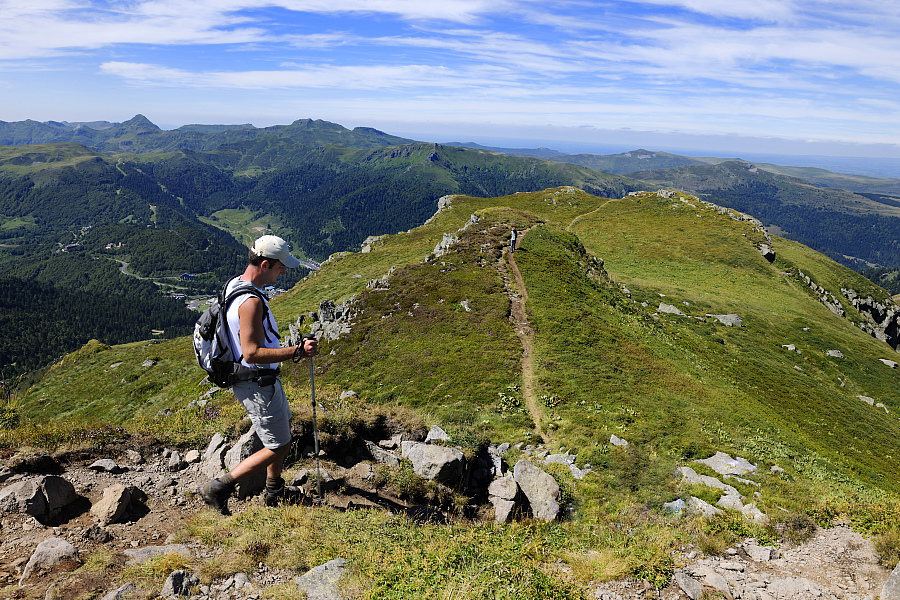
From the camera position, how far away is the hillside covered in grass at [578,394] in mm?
8375

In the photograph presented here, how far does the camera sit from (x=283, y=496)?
29.3ft

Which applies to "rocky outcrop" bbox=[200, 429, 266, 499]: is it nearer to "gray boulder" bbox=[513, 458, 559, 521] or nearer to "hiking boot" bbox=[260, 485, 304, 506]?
"hiking boot" bbox=[260, 485, 304, 506]

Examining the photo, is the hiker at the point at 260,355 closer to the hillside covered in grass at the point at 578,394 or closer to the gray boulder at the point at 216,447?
the hillside covered in grass at the point at 578,394

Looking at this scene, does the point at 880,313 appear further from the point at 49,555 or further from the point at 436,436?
the point at 49,555

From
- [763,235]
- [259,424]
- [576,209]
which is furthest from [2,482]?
[576,209]

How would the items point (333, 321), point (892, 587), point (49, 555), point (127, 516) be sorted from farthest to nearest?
point (333, 321), point (127, 516), point (892, 587), point (49, 555)

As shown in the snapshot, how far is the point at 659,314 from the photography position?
44.2m

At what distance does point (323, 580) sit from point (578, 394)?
55.1 ft

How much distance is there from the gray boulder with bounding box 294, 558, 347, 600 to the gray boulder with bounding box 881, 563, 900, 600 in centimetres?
924

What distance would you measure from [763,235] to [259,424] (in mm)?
96549

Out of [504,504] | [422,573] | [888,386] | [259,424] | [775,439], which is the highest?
[259,424]

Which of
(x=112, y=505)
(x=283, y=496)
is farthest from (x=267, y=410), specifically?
(x=112, y=505)

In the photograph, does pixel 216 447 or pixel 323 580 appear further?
pixel 216 447

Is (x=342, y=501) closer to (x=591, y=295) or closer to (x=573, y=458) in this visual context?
(x=573, y=458)
